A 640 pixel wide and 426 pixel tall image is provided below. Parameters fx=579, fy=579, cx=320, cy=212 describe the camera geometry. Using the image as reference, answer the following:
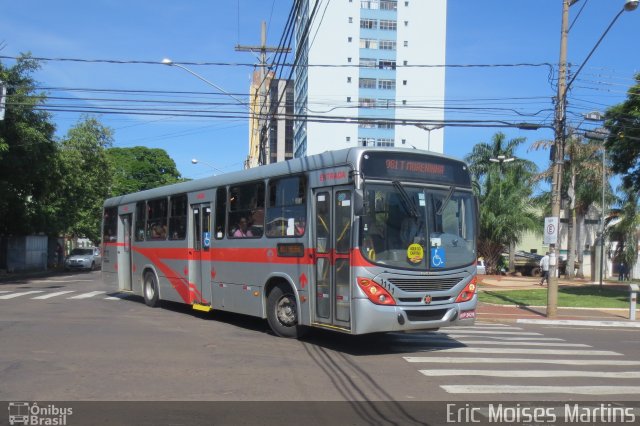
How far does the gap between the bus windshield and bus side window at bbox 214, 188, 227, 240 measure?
14.7ft

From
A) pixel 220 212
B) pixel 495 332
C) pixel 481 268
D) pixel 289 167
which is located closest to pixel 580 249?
pixel 481 268

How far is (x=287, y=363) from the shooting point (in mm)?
8719

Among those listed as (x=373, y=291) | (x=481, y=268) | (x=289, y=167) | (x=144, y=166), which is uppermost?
(x=144, y=166)

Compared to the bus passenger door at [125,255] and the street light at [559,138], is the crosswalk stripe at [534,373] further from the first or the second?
the bus passenger door at [125,255]

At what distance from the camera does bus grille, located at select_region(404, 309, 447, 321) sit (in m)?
9.22

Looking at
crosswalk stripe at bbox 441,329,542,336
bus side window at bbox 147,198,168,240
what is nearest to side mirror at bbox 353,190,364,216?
crosswalk stripe at bbox 441,329,542,336

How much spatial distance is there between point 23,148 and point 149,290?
14.5 m

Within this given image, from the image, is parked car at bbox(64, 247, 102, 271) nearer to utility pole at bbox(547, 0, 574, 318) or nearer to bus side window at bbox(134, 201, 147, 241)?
bus side window at bbox(134, 201, 147, 241)

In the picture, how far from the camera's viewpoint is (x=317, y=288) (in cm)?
986

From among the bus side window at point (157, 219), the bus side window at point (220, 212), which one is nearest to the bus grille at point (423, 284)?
the bus side window at point (220, 212)

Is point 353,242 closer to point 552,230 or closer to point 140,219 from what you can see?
point 140,219

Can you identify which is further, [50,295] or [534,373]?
[50,295]

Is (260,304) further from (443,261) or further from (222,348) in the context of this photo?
(443,261)

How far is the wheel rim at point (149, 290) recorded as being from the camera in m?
16.0
